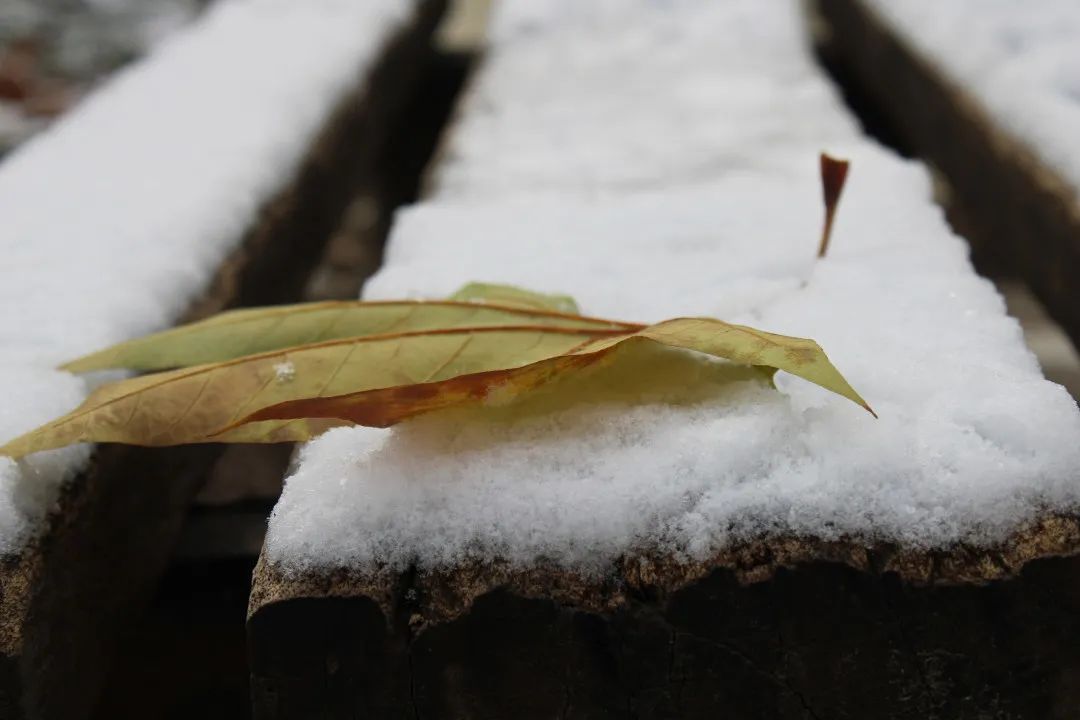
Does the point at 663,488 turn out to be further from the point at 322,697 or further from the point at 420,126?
the point at 420,126

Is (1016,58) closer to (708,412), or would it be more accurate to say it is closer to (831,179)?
(831,179)

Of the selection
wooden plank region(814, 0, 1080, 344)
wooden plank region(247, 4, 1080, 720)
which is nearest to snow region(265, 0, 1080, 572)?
wooden plank region(247, 4, 1080, 720)

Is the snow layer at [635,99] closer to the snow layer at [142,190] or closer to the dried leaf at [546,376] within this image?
the snow layer at [142,190]

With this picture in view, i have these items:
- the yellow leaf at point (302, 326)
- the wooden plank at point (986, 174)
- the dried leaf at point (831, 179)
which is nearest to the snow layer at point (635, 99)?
the wooden plank at point (986, 174)

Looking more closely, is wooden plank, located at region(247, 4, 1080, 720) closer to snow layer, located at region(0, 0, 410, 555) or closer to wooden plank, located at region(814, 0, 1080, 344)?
snow layer, located at region(0, 0, 410, 555)

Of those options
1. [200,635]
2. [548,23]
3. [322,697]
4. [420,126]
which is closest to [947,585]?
[322,697]

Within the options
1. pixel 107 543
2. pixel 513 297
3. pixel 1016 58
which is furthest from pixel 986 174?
pixel 107 543
